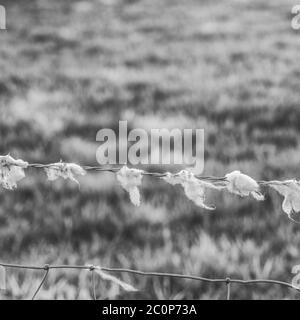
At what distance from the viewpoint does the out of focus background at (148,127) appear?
2.02 meters

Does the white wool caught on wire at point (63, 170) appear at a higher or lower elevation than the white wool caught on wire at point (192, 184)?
higher

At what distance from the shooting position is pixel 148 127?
10.5ft

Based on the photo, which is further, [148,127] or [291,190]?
[148,127]

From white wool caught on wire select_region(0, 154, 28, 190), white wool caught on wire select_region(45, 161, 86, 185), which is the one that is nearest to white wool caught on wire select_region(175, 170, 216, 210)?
white wool caught on wire select_region(45, 161, 86, 185)

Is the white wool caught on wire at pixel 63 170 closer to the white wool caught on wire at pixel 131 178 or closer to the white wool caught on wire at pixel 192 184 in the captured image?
the white wool caught on wire at pixel 131 178

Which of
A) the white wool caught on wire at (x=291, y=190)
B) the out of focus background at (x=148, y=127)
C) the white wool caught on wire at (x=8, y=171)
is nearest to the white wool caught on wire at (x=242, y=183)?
the white wool caught on wire at (x=291, y=190)

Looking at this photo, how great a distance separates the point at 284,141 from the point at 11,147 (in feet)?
4.46

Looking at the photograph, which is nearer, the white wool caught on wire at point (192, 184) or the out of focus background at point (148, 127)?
the white wool caught on wire at point (192, 184)

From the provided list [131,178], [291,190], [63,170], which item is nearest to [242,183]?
[291,190]

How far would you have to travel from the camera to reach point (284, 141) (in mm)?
2947

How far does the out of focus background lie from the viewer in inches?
79.4

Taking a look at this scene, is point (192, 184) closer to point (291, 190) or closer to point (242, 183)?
point (242, 183)
